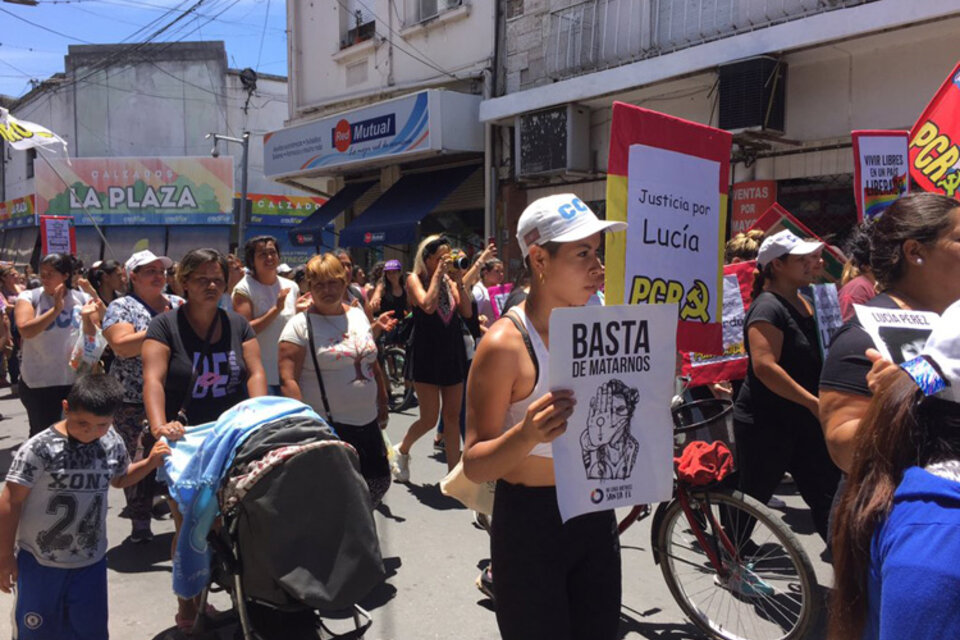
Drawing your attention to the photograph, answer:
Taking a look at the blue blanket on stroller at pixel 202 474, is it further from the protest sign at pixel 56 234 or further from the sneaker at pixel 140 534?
the protest sign at pixel 56 234

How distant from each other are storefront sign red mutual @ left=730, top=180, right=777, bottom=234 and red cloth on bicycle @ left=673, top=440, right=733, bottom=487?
7.37m

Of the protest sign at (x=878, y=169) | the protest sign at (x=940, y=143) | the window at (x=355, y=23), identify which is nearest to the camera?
the protest sign at (x=940, y=143)

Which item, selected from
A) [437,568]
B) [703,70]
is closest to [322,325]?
[437,568]

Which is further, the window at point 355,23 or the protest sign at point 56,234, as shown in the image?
the protest sign at point 56,234

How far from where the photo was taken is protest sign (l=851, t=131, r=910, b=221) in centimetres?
509

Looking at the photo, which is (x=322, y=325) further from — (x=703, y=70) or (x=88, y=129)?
(x=88, y=129)

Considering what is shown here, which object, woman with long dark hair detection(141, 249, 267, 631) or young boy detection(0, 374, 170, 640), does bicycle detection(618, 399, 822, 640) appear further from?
young boy detection(0, 374, 170, 640)

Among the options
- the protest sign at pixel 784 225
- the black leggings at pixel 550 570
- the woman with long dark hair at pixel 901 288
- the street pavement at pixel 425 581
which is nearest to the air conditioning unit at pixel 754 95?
the protest sign at pixel 784 225

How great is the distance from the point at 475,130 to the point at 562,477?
12.5 metres

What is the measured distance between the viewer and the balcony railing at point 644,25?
9880 millimetres

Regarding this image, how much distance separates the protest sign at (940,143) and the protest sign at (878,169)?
17 centimetres

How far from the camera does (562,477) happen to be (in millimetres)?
2246

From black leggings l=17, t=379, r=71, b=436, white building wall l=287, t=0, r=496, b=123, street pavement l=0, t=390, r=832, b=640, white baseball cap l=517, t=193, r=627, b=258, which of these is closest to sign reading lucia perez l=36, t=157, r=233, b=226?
white building wall l=287, t=0, r=496, b=123

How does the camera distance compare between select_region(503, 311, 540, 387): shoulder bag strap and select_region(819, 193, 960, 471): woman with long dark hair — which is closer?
select_region(819, 193, 960, 471): woman with long dark hair
